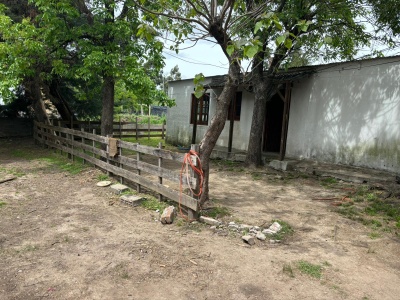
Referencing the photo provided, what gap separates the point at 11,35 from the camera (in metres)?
7.68

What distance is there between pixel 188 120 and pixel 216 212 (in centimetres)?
1106

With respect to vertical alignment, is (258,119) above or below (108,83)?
below

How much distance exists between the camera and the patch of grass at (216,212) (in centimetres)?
522

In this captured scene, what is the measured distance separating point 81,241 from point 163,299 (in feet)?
6.17

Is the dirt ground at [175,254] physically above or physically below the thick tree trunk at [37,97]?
below

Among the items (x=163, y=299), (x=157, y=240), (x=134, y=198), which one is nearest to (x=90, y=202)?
(x=134, y=198)

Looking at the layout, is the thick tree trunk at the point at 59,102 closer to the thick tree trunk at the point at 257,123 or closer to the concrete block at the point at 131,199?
the thick tree trunk at the point at 257,123

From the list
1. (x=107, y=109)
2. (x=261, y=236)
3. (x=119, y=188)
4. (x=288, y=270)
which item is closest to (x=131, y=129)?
(x=107, y=109)

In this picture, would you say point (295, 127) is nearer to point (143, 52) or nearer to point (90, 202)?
point (143, 52)

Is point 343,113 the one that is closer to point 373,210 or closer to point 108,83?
point 373,210

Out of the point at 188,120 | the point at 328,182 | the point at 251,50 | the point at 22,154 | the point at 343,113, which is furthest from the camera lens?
the point at 188,120

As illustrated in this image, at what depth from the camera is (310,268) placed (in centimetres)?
354

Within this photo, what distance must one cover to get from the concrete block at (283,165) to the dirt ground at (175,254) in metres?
3.29

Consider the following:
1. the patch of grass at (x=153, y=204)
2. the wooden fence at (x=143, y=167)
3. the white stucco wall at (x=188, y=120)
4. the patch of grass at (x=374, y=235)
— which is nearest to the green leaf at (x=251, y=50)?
the wooden fence at (x=143, y=167)
